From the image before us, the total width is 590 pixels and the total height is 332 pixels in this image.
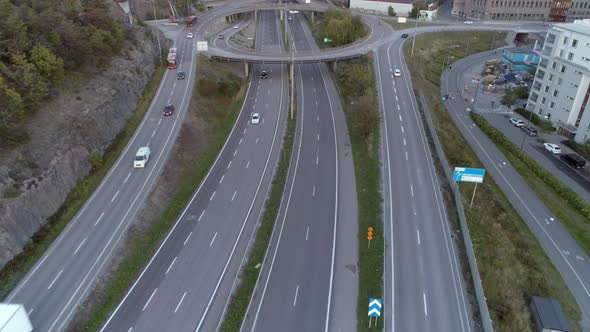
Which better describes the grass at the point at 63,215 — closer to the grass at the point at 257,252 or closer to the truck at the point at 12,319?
the truck at the point at 12,319

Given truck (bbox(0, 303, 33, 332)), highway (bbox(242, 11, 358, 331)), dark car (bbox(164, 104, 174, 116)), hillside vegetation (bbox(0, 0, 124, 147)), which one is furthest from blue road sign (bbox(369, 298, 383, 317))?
Answer: dark car (bbox(164, 104, 174, 116))

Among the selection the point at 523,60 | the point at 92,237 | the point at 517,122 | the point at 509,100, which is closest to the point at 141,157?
the point at 92,237

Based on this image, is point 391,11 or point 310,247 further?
point 391,11

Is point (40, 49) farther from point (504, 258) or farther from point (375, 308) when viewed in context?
point (504, 258)

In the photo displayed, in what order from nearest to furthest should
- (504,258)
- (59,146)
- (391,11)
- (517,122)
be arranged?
1. (504,258)
2. (59,146)
3. (517,122)
4. (391,11)

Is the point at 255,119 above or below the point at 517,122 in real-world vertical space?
above

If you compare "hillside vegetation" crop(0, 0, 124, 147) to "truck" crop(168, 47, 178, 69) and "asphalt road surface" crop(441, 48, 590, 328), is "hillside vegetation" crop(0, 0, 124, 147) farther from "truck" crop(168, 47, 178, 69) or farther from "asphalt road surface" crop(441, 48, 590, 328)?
"asphalt road surface" crop(441, 48, 590, 328)

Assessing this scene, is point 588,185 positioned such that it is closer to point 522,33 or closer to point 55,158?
point 55,158
